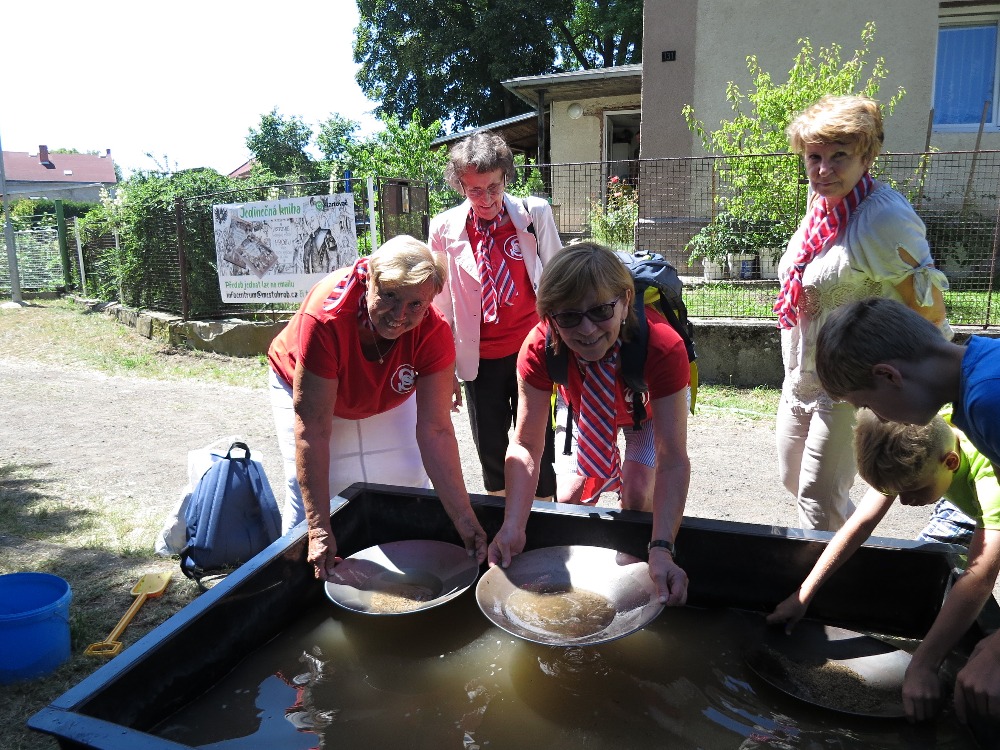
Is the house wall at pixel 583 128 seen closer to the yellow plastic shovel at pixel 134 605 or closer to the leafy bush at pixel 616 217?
the leafy bush at pixel 616 217

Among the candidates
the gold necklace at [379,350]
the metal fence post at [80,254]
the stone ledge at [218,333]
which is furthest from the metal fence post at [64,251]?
the gold necklace at [379,350]

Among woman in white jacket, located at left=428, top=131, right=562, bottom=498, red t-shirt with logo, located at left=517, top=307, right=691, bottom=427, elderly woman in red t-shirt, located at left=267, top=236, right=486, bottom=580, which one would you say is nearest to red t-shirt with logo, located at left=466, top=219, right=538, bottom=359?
woman in white jacket, located at left=428, top=131, right=562, bottom=498

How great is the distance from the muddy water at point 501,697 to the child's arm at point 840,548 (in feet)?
0.51

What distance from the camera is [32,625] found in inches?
101

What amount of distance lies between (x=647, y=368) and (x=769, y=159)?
655 centimetres

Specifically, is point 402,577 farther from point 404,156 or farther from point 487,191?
point 404,156

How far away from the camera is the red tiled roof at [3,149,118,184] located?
167 ft

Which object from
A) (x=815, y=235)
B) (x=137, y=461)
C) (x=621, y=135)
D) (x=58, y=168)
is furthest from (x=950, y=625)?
(x=58, y=168)

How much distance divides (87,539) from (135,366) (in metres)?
5.12

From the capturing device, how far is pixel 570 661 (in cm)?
202

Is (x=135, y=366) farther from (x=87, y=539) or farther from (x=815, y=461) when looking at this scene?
(x=815, y=461)

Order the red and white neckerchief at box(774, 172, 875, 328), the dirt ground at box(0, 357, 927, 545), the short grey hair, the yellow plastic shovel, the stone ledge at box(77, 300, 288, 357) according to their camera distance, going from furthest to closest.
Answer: the stone ledge at box(77, 300, 288, 357)
the dirt ground at box(0, 357, 927, 545)
the short grey hair
the yellow plastic shovel
the red and white neckerchief at box(774, 172, 875, 328)

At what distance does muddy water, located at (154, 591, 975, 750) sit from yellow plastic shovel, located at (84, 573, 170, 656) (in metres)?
1.08

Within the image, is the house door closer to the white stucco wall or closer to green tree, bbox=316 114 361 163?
the white stucco wall
